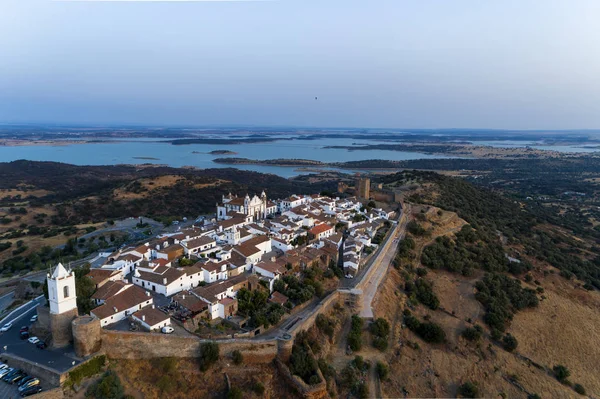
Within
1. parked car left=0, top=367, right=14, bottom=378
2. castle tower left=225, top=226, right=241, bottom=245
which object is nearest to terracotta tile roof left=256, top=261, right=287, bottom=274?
castle tower left=225, top=226, right=241, bottom=245

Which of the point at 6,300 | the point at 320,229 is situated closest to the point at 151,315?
the point at 6,300

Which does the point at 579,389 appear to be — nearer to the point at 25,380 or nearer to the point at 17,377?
the point at 25,380

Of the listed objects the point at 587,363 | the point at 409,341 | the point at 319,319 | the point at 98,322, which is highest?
the point at 98,322

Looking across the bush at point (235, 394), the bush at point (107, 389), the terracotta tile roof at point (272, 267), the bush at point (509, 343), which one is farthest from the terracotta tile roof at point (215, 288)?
the bush at point (509, 343)

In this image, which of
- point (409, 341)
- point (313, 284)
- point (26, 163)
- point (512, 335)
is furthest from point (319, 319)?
point (26, 163)

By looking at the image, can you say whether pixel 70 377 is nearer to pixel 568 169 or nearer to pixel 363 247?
pixel 363 247

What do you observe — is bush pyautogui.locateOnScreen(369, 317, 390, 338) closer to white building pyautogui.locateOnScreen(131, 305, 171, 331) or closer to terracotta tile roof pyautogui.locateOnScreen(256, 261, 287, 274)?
terracotta tile roof pyautogui.locateOnScreen(256, 261, 287, 274)

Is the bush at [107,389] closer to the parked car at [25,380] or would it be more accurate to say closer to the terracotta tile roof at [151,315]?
the parked car at [25,380]
